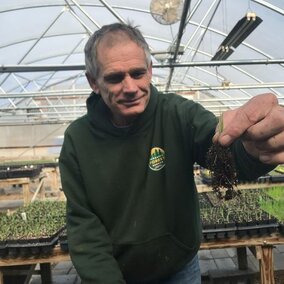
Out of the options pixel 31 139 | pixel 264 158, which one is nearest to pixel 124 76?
pixel 264 158

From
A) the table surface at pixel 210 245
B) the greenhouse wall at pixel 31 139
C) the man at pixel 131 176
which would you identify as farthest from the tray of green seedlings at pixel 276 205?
the greenhouse wall at pixel 31 139

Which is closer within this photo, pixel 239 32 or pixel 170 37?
pixel 239 32

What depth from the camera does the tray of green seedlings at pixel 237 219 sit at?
11.2 ft

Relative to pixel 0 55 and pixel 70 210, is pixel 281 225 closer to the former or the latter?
pixel 70 210

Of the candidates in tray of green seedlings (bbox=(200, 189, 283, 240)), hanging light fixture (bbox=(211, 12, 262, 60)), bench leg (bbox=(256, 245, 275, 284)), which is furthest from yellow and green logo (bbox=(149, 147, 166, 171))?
hanging light fixture (bbox=(211, 12, 262, 60))

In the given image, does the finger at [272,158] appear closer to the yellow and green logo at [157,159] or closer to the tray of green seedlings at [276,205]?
the yellow and green logo at [157,159]

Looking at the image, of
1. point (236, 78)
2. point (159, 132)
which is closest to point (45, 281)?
point (159, 132)

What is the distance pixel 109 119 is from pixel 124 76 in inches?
9.6

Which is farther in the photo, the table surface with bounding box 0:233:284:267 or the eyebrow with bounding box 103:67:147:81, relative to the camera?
the table surface with bounding box 0:233:284:267

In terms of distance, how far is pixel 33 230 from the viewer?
3.97 m

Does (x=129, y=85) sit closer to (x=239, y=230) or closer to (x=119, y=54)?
(x=119, y=54)

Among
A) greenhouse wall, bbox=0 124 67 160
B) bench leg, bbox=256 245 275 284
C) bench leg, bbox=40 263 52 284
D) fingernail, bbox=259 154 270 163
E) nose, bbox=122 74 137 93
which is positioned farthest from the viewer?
greenhouse wall, bbox=0 124 67 160

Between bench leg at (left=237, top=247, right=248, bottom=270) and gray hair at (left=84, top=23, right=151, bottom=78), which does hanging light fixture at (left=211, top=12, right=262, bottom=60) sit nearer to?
bench leg at (left=237, top=247, right=248, bottom=270)

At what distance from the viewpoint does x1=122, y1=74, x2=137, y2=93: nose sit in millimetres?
1395
